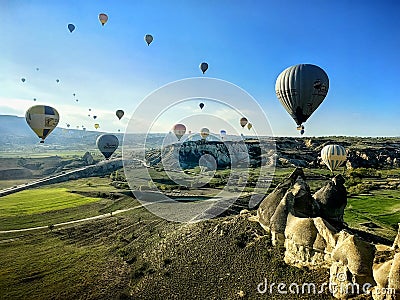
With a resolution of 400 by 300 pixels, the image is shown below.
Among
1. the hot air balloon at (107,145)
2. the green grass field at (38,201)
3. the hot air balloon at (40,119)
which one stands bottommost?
the green grass field at (38,201)

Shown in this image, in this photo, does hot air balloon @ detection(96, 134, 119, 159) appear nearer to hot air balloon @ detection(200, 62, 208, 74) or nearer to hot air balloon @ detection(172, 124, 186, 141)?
hot air balloon @ detection(172, 124, 186, 141)

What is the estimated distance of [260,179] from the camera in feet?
238

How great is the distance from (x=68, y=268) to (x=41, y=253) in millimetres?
4819

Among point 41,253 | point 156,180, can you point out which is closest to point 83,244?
point 41,253

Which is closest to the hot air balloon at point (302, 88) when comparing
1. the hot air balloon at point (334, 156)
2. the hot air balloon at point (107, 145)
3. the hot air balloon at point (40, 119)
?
the hot air balloon at point (334, 156)

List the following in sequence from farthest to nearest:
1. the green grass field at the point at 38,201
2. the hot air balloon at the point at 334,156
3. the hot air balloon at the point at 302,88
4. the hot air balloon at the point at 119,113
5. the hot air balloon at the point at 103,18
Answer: the hot air balloon at the point at 119,113 → the green grass field at the point at 38,201 → the hot air balloon at the point at 103,18 → the hot air balloon at the point at 334,156 → the hot air balloon at the point at 302,88

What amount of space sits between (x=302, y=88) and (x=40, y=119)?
31.3 meters

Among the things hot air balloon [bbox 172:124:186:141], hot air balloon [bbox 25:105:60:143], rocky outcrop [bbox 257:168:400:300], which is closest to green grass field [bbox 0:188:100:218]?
hot air balloon [bbox 25:105:60:143]

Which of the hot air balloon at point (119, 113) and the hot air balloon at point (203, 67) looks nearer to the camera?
the hot air balloon at point (203, 67)
